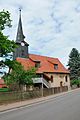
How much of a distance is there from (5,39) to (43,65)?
41.4 metres

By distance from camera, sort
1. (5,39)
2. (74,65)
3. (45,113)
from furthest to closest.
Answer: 1. (74,65)
2. (5,39)
3. (45,113)

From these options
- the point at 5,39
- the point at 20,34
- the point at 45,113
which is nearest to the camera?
the point at 45,113

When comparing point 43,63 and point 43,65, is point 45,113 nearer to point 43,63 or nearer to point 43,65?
point 43,65

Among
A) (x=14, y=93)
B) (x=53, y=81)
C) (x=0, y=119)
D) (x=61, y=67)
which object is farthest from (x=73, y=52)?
(x=0, y=119)

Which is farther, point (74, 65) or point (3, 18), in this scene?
point (74, 65)

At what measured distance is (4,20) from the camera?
86.9 feet

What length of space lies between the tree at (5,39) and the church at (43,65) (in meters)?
30.3

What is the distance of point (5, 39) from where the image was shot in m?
25.6

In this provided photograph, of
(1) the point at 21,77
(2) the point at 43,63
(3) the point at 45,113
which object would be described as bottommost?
(3) the point at 45,113

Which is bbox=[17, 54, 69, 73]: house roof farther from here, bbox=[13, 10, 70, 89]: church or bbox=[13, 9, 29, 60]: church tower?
bbox=[13, 9, 29, 60]: church tower

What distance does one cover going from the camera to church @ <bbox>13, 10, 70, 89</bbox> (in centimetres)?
6116

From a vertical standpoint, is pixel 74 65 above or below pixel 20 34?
below

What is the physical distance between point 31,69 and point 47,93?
1038 centimetres

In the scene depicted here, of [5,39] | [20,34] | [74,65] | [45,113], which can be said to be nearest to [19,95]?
[5,39]
